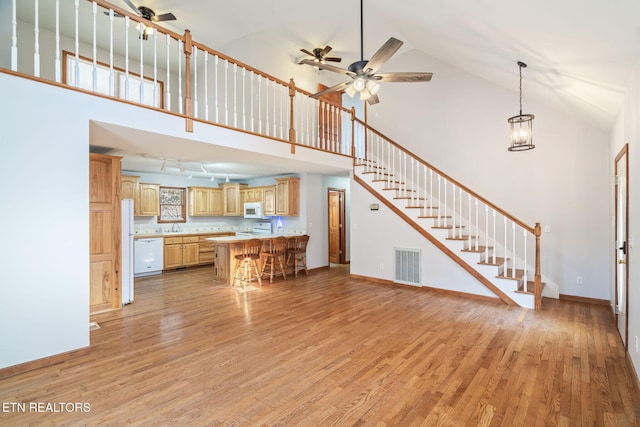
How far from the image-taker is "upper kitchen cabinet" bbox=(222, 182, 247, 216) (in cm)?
871

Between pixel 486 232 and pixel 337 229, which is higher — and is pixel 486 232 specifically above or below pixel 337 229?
above

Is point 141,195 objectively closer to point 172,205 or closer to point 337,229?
point 172,205

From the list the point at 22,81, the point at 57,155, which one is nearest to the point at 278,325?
the point at 57,155

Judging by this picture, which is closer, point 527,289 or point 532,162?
point 527,289

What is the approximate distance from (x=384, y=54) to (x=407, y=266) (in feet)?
13.2

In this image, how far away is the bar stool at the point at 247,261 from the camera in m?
5.92

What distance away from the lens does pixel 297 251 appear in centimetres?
677

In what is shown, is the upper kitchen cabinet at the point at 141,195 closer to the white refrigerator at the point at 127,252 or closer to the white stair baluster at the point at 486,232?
the white refrigerator at the point at 127,252

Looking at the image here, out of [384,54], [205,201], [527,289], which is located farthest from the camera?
[205,201]

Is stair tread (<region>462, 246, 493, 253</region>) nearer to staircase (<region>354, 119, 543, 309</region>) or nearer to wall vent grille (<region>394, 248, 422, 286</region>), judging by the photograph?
staircase (<region>354, 119, 543, 309</region>)

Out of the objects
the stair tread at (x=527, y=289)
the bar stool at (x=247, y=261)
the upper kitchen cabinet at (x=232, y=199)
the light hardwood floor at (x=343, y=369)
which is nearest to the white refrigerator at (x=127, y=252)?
the light hardwood floor at (x=343, y=369)

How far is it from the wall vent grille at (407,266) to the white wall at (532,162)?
5.99 ft

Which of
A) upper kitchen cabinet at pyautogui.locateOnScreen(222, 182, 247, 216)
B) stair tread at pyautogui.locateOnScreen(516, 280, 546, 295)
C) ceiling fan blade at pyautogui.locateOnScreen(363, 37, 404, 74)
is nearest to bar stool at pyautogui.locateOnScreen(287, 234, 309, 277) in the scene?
upper kitchen cabinet at pyautogui.locateOnScreen(222, 182, 247, 216)

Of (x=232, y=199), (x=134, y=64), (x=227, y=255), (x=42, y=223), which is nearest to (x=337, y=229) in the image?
(x=232, y=199)
